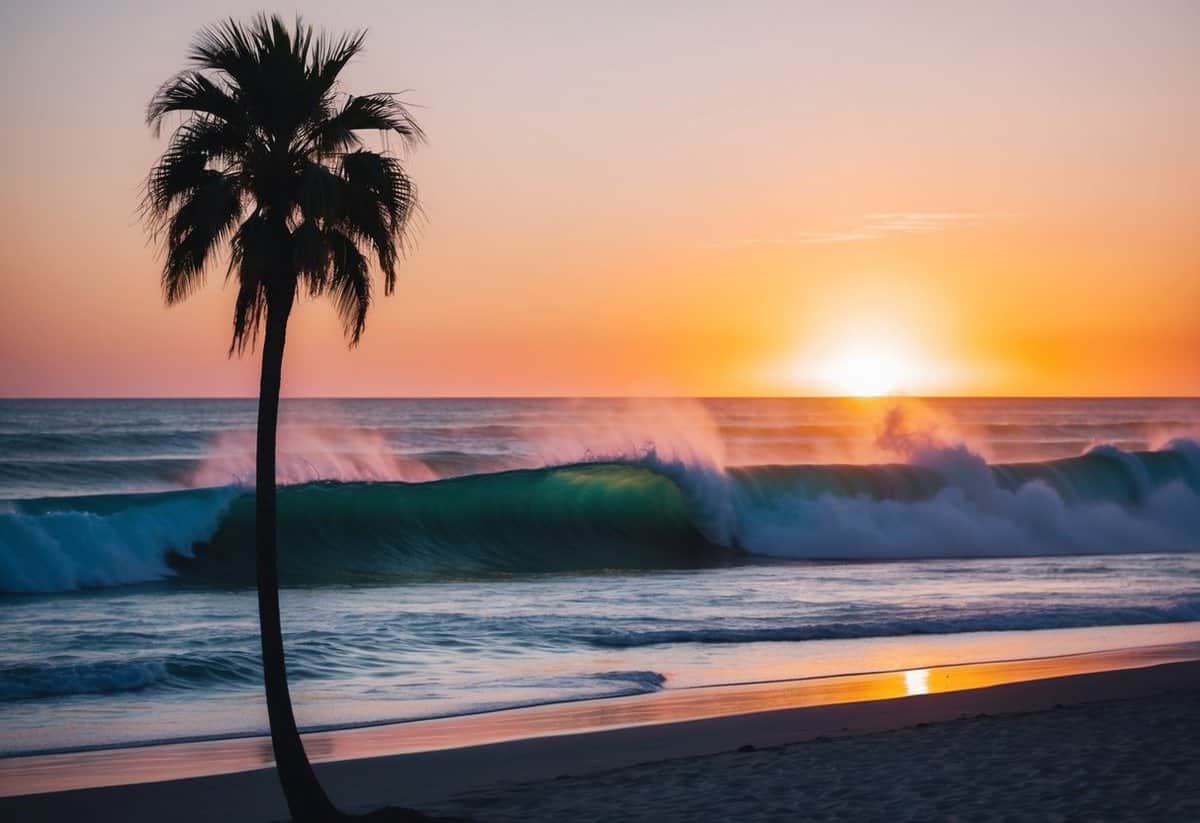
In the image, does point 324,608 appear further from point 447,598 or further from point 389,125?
point 389,125

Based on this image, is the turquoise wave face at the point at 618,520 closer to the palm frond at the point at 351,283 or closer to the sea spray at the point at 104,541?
the sea spray at the point at 104,541

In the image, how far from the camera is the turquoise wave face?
1013 inches

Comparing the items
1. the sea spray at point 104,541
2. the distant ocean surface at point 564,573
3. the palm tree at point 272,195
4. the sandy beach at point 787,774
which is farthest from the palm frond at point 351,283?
the sea spray at point 104,541

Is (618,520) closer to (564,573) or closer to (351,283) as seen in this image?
(564,573)

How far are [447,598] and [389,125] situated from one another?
47.8 feet

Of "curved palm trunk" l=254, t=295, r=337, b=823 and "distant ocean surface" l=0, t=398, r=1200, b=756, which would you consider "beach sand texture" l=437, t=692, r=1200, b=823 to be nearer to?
"curved palm trunk" l=254, t=295, r=337, b=823

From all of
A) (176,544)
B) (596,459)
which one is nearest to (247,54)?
(176,544)

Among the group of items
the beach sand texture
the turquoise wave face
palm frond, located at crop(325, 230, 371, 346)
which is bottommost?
the beach sand texture

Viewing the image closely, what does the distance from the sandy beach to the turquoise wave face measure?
48.7 ft

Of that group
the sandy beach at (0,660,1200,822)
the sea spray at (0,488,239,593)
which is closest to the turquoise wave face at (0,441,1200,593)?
the sea spray at (0,488,239,593)

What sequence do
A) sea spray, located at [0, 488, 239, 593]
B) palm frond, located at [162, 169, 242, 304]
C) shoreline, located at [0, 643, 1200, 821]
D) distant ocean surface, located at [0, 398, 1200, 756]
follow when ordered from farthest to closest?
sea spray, located at [0, 488, 239, 593] → distant ocean surface, located at [0, 398, 1200, 756] → shoreline, located at [0, 643, 1200, 821] → palm frond, located at [162, 169, 242, 304]

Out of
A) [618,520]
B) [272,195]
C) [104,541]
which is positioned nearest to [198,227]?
[272,195]

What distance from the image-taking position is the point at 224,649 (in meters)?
15.5

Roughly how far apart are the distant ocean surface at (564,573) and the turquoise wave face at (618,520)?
0.27 ft
